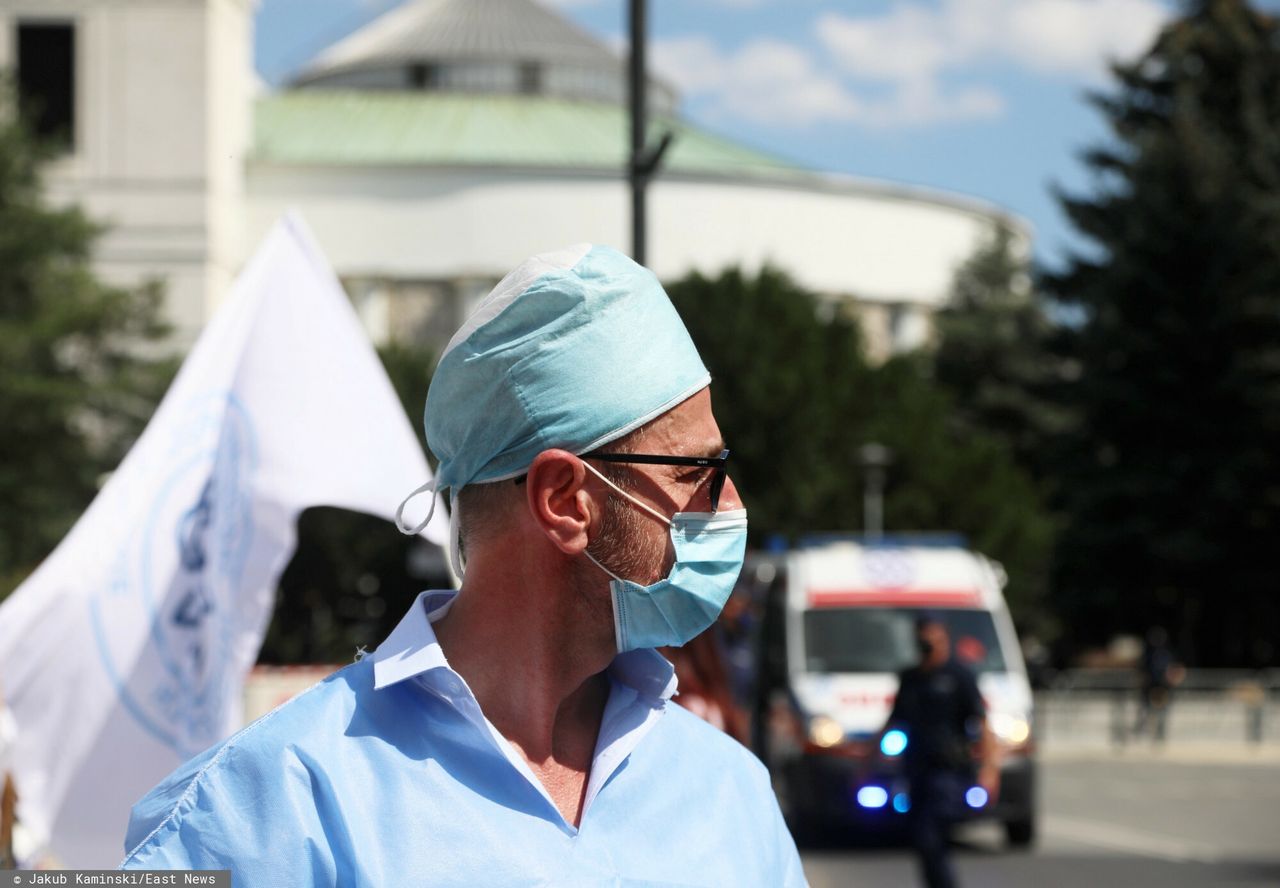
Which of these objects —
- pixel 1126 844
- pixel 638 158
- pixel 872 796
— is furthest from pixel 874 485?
pixel 638 158

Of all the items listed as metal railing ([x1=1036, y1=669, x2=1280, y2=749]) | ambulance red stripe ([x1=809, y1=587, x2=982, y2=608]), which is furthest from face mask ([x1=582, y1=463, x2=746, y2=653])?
metal railing ([x1=1036, y1=669, x2=1280, y2=749])

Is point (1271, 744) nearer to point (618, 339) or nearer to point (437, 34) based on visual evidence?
point (618, 339)

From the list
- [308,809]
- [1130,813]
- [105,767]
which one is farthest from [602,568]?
[1130,813]

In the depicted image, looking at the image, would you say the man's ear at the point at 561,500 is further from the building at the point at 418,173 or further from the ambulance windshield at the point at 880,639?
the building at the point at 418,173

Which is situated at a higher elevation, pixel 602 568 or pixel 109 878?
pixel 602 568

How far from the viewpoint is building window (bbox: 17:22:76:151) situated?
63.4m

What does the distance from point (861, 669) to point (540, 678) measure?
577 inches

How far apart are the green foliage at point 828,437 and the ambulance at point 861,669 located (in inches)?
1201

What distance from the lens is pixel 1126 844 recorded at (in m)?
16.5

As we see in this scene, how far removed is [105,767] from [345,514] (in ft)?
151

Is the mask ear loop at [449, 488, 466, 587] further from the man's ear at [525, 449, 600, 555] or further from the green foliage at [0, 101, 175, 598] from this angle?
the green foliage at [0, 101, 175, 598]

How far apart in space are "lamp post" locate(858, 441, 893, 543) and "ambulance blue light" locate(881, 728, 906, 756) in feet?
97.1

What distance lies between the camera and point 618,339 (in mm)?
2383

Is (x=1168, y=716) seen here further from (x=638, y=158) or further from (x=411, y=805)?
(x=411, y=805)
